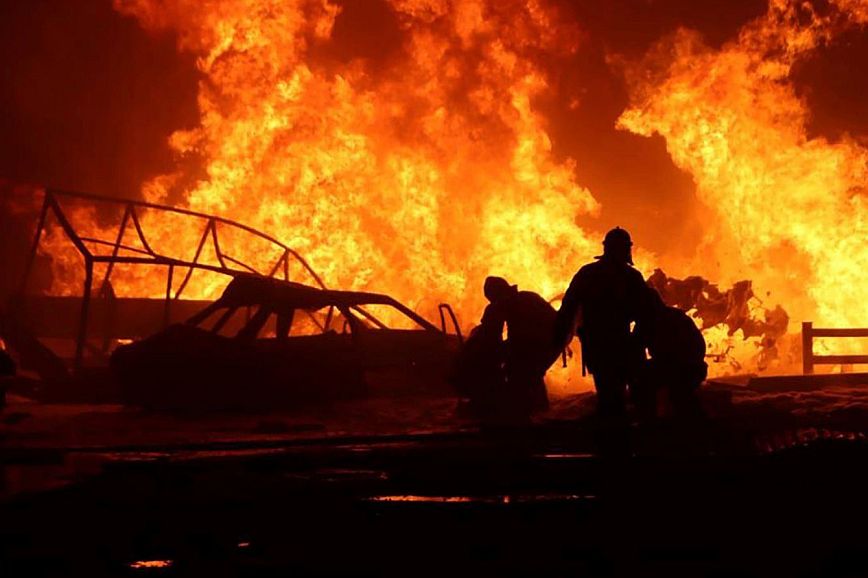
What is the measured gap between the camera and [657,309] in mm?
6906

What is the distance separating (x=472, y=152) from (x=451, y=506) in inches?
784

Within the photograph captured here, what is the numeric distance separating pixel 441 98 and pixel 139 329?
490 inches

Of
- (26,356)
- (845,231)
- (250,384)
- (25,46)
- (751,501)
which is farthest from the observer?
(25,46)

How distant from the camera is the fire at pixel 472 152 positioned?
70.2 ft

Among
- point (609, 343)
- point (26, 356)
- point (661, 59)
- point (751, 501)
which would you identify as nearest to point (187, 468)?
point (751, 501)

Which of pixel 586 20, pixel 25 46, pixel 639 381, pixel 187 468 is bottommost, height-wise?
pixel 187 468

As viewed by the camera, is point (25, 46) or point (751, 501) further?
point (25, 46)

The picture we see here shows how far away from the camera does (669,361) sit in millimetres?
6855

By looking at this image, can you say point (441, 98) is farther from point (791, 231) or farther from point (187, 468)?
point (187, 468)

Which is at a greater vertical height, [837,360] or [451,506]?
[837,360]

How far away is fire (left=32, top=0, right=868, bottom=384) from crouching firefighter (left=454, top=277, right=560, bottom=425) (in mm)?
12176

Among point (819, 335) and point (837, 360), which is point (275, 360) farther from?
point (837, 360)

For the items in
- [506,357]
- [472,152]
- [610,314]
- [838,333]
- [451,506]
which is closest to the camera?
[451,506]

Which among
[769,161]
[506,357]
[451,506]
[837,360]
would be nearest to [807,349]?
[837,360]
